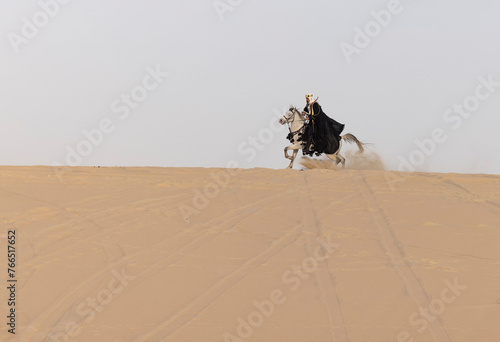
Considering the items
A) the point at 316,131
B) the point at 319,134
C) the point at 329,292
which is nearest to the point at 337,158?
the point at 319,134

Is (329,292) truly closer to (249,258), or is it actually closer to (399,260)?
(249,258)

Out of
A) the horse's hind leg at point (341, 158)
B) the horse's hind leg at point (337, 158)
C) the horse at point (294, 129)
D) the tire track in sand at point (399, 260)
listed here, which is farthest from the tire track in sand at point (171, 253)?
the horse's hind leg at point (341, 158)

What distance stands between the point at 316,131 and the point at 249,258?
8267 millimetres

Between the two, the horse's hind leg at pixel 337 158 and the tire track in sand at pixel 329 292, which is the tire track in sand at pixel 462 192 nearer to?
the horse's hind leg at pixel 337 158

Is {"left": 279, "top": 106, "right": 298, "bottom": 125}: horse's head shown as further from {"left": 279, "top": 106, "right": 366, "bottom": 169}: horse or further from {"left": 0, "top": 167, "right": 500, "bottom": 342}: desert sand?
{"left": 0, "top": 167, "right": 500, "bottom": 342}: desert sand

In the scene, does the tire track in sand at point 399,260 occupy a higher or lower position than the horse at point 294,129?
lower

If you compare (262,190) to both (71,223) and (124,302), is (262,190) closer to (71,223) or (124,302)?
(71,223)

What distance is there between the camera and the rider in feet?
59.8

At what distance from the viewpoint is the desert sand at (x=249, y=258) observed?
862 cm

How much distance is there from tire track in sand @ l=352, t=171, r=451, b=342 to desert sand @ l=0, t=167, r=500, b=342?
0.03 m

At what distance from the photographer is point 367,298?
369 inches

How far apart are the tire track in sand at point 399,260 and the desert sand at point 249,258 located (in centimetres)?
3

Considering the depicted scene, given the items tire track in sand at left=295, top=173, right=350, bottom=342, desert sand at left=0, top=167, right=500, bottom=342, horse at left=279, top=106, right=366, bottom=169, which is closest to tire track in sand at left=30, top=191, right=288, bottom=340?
desert sand at left=0, top=167, right=500, bottom=342

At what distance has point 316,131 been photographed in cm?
1833
